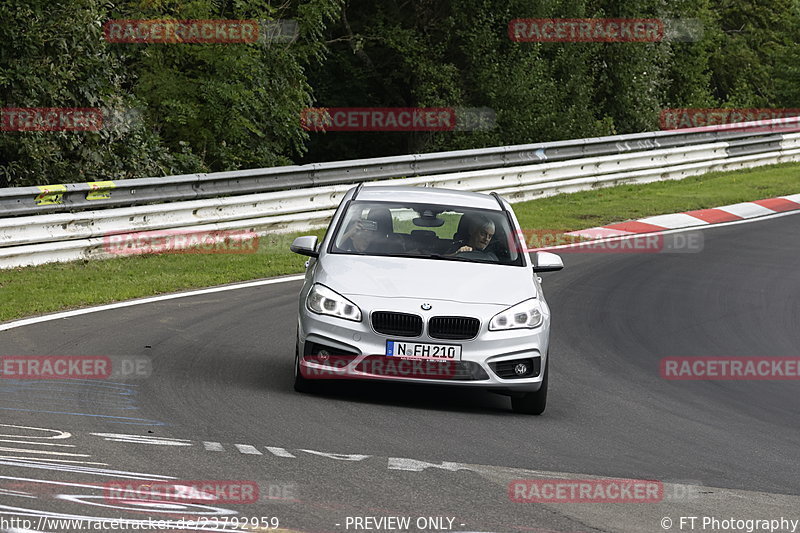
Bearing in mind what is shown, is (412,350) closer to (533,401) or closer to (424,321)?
(424,321)

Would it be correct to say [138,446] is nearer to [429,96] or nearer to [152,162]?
[152,162]

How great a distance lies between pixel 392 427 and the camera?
308 inches

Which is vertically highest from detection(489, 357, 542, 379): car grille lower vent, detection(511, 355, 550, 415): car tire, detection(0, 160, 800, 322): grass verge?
detection(489, 357, 542, 379): car grille lower vent

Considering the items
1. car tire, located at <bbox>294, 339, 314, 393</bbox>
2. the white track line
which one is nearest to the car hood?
car tire, located at <bbox>294, 339, 314, 393</bbox>

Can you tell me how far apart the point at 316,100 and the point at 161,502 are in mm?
26278

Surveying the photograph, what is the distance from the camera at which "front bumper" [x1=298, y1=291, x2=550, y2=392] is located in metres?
8.37

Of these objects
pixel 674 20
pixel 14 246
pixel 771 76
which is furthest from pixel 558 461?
pixel 771 76

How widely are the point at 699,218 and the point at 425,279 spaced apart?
13.0 meters

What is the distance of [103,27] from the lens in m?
20.3

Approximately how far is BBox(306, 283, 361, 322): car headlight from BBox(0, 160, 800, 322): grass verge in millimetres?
4223

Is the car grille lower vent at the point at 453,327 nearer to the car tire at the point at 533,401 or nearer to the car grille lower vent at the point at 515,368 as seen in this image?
the car grille lower vent at the point at 515,368

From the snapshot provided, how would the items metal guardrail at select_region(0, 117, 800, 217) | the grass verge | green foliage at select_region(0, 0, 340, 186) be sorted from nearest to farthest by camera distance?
1. the grass verge
2. metal guardrail at select_region(0, 117, 800, 217)
3. green foliage at select_region(0, 0, 340, 186)

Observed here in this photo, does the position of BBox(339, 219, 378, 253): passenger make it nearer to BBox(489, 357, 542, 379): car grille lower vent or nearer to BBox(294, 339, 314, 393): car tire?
BBox(294, 339, 314, 393): car tire

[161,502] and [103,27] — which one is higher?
[103,27]
